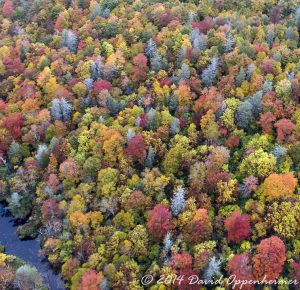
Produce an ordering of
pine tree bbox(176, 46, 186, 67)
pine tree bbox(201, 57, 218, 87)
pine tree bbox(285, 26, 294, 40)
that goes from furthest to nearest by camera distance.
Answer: pine tree bbox(285, 26, 294, 40) < pine tree bbox(176, 46, 186, 67) < pine tree bbox(201, 57, 218, 87)

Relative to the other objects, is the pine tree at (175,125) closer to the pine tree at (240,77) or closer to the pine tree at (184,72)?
the pine tree at (184,72)

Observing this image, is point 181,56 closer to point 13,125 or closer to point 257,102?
point 257,102

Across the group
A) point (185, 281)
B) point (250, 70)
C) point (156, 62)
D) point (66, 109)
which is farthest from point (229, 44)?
point (185, 281)

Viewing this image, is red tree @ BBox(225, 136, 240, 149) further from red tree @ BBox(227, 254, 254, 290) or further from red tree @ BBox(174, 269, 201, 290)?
red tree @ BBox(174, 269, 201, 290)

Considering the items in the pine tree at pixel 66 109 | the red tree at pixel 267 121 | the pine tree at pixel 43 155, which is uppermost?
the red tree at pixel 267 121

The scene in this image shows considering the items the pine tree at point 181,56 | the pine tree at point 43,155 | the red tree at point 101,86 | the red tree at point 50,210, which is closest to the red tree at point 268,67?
the pine tree at point 181,56

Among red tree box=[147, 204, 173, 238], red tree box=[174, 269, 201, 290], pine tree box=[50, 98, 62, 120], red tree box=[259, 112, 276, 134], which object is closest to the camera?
red tree box=[174, 269, 201, 290]

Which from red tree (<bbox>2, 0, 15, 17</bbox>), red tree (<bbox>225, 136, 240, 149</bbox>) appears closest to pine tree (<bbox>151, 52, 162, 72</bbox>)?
red tree (<bbox>225, 136, 240, 149</bbox>)

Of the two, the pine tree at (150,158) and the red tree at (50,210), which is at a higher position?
the pine tree at (150,158)
